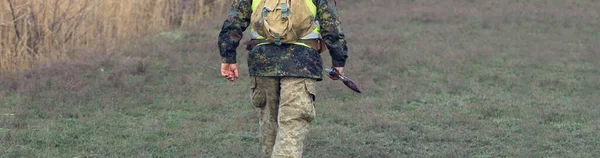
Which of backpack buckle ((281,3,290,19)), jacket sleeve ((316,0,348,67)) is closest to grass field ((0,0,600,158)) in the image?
jacket sleeve ((316,0,348,67))

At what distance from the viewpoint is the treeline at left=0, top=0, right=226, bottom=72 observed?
9.27 meters

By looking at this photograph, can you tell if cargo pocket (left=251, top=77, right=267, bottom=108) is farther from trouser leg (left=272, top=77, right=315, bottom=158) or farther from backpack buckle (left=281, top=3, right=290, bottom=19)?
backpack buckle (left=281, top=3, right=290, bottom=19)

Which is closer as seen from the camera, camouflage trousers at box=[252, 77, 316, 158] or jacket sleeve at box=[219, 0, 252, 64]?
camouflage trousers at box=[252, 77, 316, 158]

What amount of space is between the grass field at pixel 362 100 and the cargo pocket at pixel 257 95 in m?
1.03

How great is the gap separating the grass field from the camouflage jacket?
1335mm

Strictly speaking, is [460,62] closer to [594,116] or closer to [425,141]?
[594,116]

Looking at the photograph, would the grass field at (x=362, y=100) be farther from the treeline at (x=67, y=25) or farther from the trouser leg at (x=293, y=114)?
the trouser leg at (x=293, y=114)

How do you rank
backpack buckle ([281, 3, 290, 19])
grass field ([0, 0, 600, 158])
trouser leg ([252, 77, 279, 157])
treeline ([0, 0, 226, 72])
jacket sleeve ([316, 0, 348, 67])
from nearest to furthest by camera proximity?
backpack buckle ([281, 3, 290, 19])
jacket sleeve ([316, 0, 348, 67])
trouser leg ([252, 77, 279, 157])
grass field ([0, 0, 600, 158])
treeline ([0, 0, 226, 72])

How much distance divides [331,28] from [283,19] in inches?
10.5

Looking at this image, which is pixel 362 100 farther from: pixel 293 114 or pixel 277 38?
pixel 277 38

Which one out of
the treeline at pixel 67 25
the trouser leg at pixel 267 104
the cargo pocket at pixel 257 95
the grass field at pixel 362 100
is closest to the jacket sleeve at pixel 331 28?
the trouser leg at pixel 267 104

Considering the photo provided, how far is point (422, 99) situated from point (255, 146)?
8.17ft

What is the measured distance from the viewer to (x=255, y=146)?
6312 millimetres

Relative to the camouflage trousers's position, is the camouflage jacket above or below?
A: above
